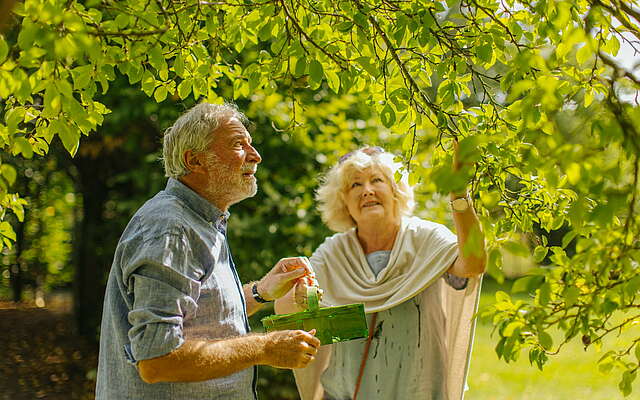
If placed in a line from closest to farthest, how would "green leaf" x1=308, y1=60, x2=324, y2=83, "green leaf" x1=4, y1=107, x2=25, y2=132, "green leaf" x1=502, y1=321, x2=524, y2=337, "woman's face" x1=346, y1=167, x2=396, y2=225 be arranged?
1. "green leaf" x1=502, y1=321, x2=524, y2=337
2. "green leaf" x1=4, y1=107, x2=25, y2=132
3. "green leaf" x1=308, y1=60, x2=324, y2=83
4. "woman's face" x1=346, y1=167, x2=396, y2=225

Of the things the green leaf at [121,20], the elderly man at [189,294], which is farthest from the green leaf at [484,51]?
the green leaf at [121,20]

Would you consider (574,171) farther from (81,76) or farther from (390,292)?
(390,292)

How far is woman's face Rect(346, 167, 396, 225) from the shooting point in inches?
110

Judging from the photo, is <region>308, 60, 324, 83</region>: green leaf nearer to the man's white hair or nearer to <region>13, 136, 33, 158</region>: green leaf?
the man's white hair

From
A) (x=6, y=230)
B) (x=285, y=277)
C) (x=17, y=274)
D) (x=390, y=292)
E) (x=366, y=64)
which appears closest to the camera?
(x=366, y=64)

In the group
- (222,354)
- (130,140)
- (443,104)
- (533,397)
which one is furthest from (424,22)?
(533,397)

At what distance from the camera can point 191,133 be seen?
2.04 m

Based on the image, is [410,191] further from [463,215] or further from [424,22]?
[424,22]

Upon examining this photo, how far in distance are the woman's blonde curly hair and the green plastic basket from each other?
2.71 ft

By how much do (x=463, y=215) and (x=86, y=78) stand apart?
3.99 ft

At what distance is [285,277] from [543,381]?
18.2ft

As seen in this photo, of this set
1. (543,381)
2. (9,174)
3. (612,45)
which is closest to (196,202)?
(9,174)

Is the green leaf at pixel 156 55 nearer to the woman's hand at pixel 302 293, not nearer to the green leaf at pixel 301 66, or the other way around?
the green leaf at pixel 301 66

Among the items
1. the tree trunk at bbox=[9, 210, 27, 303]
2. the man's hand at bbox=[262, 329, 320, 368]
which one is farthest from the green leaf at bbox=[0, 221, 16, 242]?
the tree trunk at bbox=[9, 210, 27, 303]
